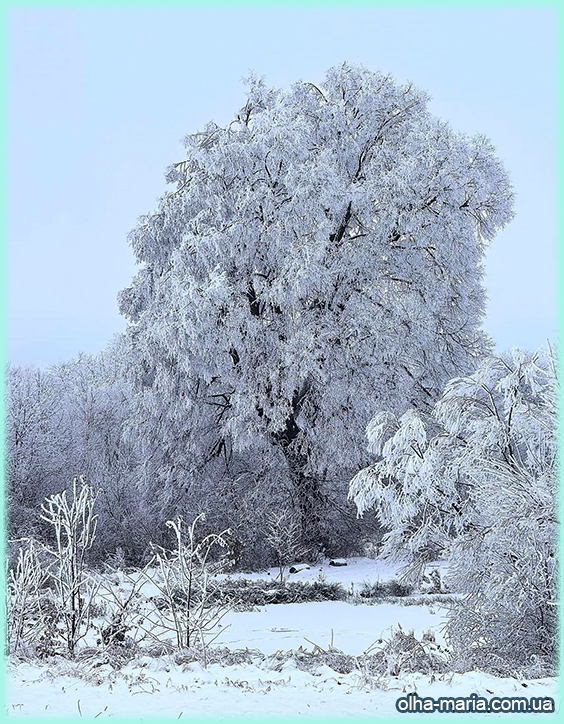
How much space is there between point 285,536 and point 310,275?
4.37 metres

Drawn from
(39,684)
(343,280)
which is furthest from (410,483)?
(343,280)

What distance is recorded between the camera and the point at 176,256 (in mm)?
14023

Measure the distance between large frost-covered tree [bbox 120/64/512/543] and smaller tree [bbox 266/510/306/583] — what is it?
1.61ft

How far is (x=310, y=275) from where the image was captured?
43.8ft

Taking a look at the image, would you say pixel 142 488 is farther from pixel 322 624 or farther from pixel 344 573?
pixel 322 624

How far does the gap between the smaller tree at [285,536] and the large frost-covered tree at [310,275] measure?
49 cm

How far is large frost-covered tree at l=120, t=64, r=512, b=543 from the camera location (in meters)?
13.8

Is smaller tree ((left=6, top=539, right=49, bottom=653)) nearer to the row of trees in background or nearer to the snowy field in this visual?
the snowy field

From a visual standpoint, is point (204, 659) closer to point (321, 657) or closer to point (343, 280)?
point (321, 657)

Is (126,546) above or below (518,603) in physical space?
below

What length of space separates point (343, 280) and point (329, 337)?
1.31 m

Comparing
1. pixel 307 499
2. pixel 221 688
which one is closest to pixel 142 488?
pixel 307 499

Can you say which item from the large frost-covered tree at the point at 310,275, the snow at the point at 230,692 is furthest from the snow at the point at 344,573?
the snow at the point at 230,692

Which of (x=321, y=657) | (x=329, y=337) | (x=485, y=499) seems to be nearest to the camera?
(x=321, y=657)
